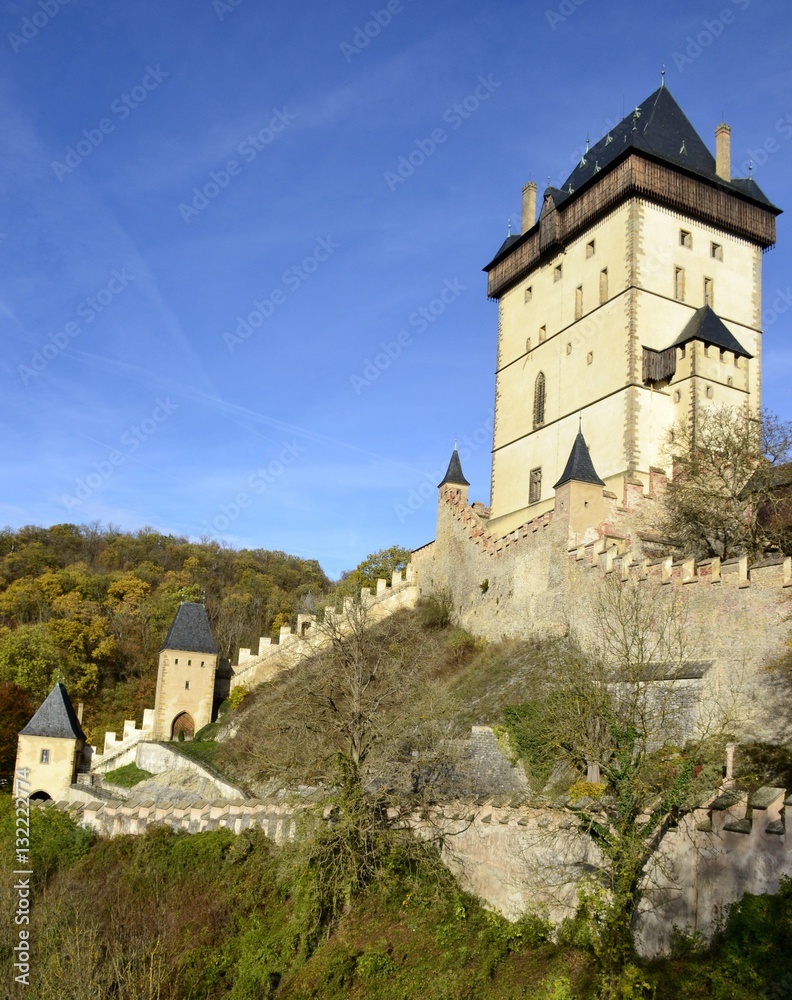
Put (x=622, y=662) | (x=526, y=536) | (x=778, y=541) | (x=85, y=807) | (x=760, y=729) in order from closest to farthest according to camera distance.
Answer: (x=622, y=662), (x=760, y=729), (x=778, y=541), (x=526, y=536), (x=85, y=807)

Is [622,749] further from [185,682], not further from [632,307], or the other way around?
[185,682]

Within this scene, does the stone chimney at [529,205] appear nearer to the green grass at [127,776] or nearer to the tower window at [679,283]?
the tower window at [679,283]

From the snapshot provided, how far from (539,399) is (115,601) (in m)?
32.8

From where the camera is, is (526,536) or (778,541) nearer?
(778,541)

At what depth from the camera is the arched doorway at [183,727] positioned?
3844cm

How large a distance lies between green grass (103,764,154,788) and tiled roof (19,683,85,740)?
6.32 ft

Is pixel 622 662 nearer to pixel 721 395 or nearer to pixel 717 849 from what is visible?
pixel 717 849

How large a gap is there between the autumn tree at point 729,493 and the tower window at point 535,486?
6.10m

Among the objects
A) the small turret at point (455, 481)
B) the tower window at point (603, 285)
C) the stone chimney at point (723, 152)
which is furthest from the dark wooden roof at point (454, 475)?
the stone chimney at point (723, 152)

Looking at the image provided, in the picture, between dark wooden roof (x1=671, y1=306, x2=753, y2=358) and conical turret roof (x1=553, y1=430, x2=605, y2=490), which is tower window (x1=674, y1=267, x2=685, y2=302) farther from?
conical turret roof (x1=553, y1=430, x2=605, y2=490)

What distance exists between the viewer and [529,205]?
38.4m

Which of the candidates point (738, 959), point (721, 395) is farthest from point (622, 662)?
point (721, 395)

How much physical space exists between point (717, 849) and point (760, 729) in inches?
220

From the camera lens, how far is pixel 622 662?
639 inches
